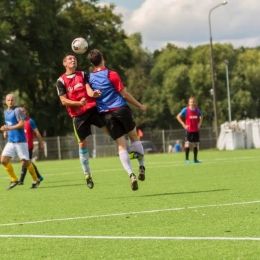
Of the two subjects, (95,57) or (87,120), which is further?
(87,120)

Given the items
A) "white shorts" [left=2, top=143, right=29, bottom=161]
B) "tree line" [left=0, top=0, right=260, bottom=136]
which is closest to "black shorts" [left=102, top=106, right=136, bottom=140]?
"white shorts" [left=2, top=143, right=29, bottom=161]

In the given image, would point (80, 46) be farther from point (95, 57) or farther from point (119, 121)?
point (119, 121)

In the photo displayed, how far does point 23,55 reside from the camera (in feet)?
197

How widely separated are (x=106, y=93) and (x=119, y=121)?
1.57 feet

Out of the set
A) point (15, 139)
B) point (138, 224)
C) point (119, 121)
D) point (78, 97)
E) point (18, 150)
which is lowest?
point (138, 224)

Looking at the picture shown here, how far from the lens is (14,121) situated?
18.5m

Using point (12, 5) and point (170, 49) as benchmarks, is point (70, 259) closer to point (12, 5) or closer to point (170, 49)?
point (12, 5)

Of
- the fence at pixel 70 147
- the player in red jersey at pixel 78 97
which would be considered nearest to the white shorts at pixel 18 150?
the player in red jersey at pixel 78 97

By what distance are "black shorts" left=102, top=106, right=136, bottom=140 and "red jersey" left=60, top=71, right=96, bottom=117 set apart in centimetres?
54

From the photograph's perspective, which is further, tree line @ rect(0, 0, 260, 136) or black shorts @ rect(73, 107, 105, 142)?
tree line @ rect(0, 0, 260, 136)

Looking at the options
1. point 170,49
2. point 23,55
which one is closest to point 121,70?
point 23,55

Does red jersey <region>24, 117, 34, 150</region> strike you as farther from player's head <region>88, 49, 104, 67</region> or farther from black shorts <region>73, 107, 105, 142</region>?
player's head <region>88, 49, 104, 67</region>

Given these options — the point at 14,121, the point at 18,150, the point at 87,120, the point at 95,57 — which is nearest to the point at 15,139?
the point at 18,150

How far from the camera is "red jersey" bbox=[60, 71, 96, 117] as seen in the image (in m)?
14.3
